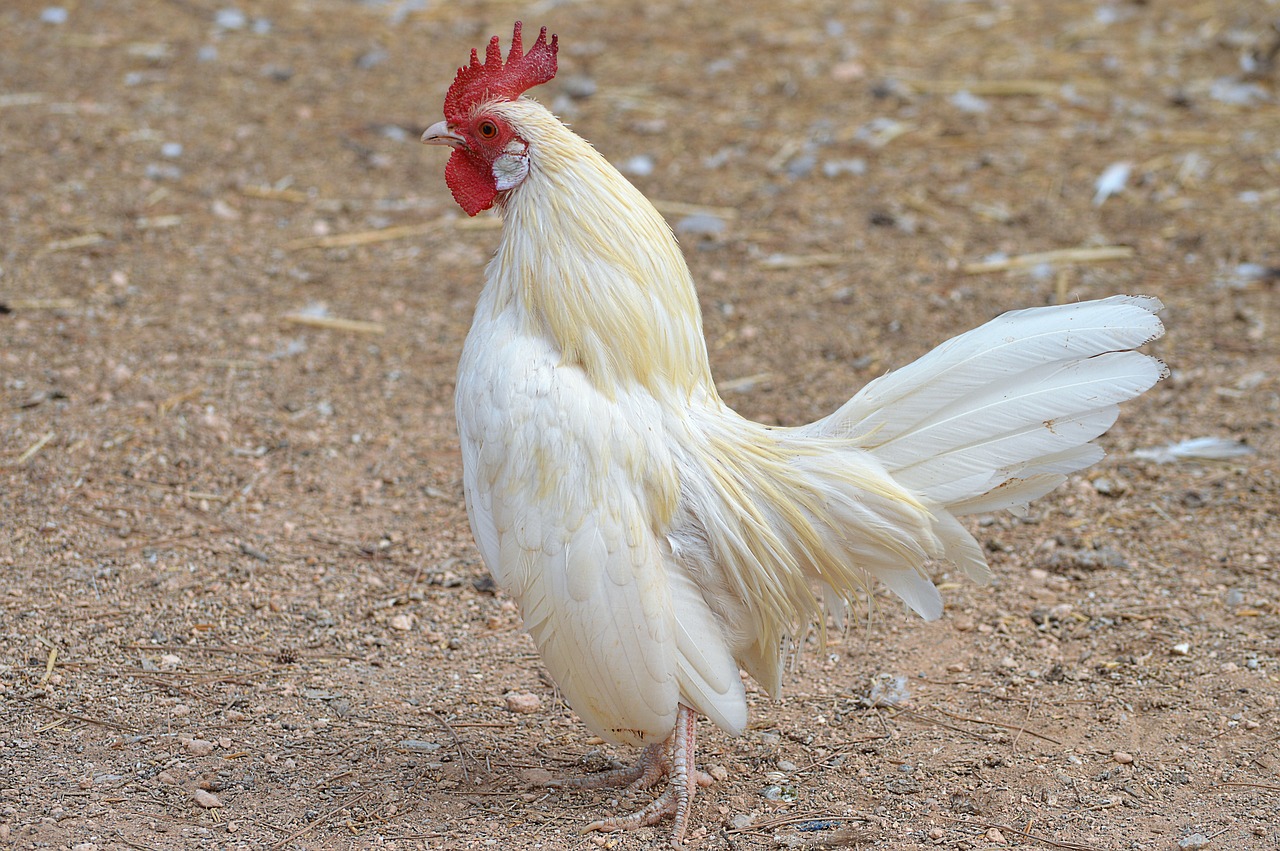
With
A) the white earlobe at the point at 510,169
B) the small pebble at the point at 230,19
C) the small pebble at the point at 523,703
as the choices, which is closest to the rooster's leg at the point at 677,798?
the small pebble at the point at 523,703

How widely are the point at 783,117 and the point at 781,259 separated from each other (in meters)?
2.05

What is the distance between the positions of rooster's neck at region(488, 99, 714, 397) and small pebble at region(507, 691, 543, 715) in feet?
4.70

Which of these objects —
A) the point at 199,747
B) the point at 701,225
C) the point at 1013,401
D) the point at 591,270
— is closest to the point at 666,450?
the point at 591,270

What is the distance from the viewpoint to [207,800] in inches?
142

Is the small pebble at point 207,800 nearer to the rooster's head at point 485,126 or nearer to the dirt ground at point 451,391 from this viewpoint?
the dirt ground at point 451,391

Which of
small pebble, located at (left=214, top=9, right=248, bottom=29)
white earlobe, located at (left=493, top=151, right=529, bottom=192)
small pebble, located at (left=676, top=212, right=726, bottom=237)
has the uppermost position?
white earlobe, located at (left=493, top=151, right=529, bottom=192)

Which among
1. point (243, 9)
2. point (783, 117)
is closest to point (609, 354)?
point (783, 117)

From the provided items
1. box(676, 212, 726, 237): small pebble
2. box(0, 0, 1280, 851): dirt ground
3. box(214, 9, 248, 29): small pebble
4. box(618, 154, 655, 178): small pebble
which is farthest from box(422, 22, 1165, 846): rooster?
box(214, 9, 248, 29): small pebble

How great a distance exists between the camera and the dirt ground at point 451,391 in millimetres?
3811

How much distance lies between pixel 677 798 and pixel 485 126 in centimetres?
213

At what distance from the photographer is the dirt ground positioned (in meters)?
3.81

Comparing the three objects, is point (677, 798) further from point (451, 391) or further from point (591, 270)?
point (451, 391)

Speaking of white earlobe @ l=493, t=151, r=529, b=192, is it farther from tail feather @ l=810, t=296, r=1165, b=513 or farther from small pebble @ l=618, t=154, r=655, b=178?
small pebble @ l=618, t=154, r=655, b=178

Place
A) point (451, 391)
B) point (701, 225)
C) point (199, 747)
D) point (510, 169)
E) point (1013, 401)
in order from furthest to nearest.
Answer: point (701, 225), point (451, 391), point (199, 747), point (510, 169), point (1013, 401)
